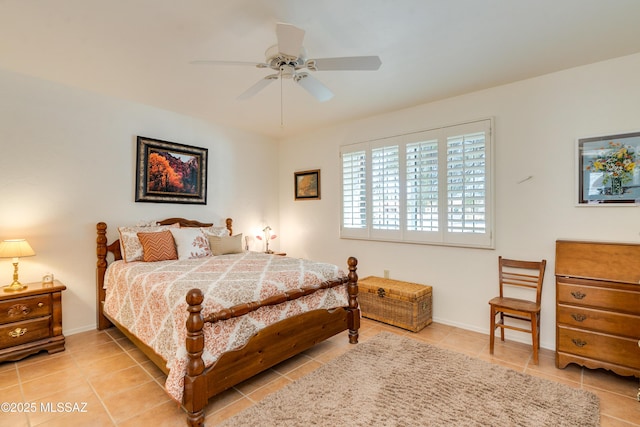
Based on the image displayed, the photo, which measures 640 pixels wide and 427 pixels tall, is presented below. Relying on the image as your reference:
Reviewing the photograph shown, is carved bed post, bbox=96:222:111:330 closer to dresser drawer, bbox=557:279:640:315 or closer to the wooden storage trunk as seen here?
the wooden storage trunk

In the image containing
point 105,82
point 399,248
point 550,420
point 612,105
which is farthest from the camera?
point 399,248

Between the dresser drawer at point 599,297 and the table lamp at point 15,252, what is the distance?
4688 millimetres

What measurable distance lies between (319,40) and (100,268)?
333 centimetres

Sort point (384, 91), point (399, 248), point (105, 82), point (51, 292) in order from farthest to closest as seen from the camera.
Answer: point (399, 248) → point (384, 91) → point (105, 82) → point (51, 292)

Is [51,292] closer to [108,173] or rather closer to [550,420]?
[108,173]

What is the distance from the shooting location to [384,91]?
3416 millimetres

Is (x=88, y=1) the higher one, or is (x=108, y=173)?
(x=88, y=1)

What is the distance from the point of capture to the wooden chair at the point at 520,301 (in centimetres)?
274

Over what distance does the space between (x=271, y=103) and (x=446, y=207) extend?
8.04 ft

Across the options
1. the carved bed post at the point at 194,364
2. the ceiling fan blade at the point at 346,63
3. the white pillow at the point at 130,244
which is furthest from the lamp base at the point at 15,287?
the ceiling fan blade at the point at 346,63

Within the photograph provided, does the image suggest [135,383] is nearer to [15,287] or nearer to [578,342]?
[15,287]

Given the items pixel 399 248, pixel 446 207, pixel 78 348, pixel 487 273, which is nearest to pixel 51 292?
pixel 78 348

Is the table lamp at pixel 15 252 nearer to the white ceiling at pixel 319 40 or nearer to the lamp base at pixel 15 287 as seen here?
the lamp base at pixel 15 287

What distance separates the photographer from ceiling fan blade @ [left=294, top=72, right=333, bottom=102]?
2402 mm
